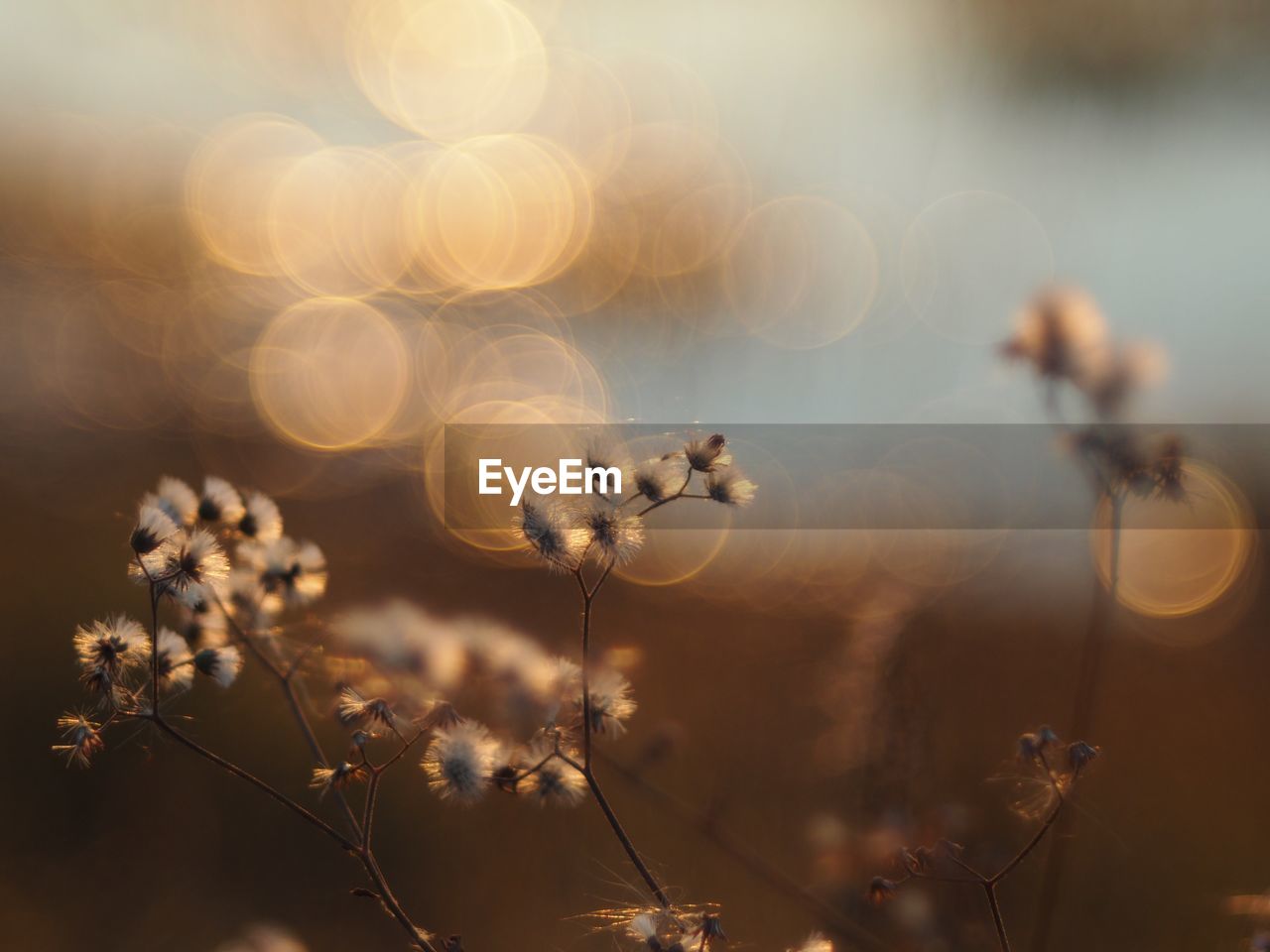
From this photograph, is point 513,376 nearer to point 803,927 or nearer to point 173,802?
point 173,802

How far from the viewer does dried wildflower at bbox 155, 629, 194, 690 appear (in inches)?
56.8

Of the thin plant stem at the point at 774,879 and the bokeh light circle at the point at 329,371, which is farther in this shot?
the bokeh light circle at the point at 329,371

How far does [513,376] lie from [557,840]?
4893mm

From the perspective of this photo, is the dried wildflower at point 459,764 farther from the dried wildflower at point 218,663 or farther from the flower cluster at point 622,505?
the dried wildflower at point 218,663

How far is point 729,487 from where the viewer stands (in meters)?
1.38

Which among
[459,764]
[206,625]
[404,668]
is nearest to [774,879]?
[459,764]

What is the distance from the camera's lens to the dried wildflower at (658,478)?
1391 mm

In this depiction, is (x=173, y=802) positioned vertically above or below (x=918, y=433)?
below

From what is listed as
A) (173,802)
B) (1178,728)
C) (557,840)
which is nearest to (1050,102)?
(1178,728)

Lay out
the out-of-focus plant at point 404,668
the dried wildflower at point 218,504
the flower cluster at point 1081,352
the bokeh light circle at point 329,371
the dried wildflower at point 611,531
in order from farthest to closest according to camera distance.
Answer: the bokeh light circle at point 329,371 → the flower cluster at point 1081,352 → the dried wildflower at point 218,504 → the dried wildflower at point 611,531 → the out-of-focus plant at point 404,668

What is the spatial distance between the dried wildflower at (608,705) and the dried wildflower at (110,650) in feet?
2.22

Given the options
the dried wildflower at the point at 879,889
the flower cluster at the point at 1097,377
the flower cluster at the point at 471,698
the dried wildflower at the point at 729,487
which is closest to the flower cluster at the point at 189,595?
the flower cluster at the point at 471,698

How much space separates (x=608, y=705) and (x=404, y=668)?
505 millimetres

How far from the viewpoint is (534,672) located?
5.62ft
